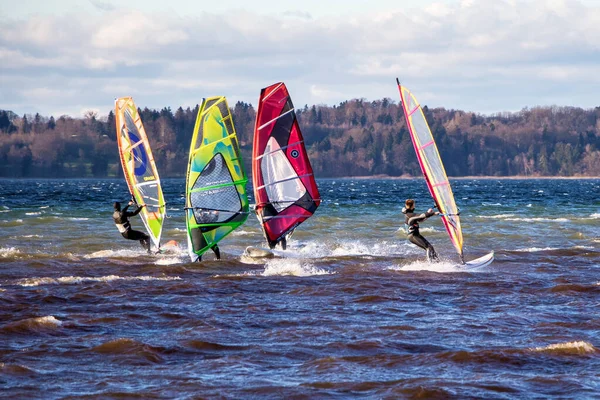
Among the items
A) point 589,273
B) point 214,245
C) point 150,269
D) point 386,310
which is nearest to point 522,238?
point 589,273

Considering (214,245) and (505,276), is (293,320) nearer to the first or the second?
(505,276)

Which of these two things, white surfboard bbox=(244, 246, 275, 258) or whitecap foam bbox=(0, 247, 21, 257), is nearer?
white surfboard bbox=(244, 246, 275, 258)

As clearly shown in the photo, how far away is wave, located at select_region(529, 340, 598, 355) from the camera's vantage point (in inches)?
490

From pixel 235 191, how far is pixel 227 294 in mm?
5227

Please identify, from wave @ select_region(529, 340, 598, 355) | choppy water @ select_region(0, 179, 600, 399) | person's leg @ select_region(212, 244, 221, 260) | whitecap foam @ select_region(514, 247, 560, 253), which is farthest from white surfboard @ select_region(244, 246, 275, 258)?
wave @ select_region(529, 340, 598, 355)

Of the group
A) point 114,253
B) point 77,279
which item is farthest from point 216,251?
point 77,279

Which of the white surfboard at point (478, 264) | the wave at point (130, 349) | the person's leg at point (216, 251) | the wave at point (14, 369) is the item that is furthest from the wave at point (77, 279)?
the wave at point (14, 369)

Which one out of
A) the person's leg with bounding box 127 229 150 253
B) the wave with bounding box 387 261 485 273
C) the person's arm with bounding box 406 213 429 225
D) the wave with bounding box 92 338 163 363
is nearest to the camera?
the wave with bounding box 92 338 163 363

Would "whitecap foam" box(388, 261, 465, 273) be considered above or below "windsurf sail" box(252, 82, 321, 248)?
below

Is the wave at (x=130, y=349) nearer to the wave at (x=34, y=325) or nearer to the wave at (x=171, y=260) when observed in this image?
the wave at (x=34, y=325)

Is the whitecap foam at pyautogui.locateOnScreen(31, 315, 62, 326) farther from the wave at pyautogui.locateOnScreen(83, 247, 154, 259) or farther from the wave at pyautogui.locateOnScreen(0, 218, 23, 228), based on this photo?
the wave at pyautogui.locateOnScreen(0, 218, 23, 228)

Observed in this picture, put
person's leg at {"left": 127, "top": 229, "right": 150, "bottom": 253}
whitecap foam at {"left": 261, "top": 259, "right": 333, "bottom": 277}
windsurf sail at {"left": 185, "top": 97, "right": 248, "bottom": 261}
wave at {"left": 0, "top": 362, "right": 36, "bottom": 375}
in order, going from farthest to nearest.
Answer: person's leg at {"left": 127, "top": 229, "right": 150, "bottom": 253}, windsurf sail at {"left": 185, "top": 97, "right": 248, "bottom": 261}, whitecap foam at {"left": 261, "top": 259, "right": 333, "bottom": 277}, wave at {"left": 0, "top": 362, "right": 36, "bottom": 375}

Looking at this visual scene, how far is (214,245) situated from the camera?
894 inches

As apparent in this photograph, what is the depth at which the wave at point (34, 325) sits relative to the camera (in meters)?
13.9
